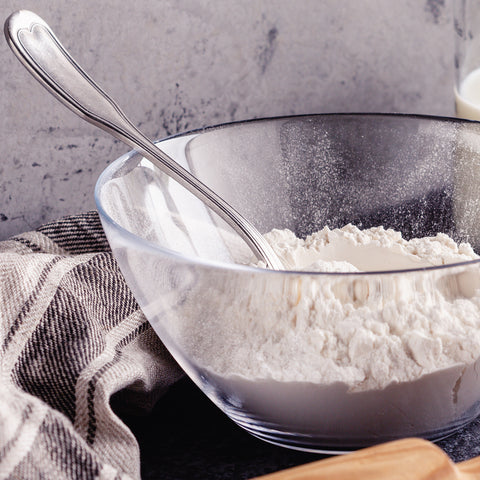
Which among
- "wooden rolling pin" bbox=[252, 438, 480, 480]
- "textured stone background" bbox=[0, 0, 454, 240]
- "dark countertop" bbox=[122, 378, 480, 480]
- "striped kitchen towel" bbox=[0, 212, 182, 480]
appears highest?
"textured stone background" bbox=[0, 0, 454, 240]

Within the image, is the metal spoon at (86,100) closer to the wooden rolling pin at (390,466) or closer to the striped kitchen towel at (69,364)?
the striped kitchen towel at (69,364)

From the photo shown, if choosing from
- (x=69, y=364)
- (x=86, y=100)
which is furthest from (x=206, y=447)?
(x=86, y=100)

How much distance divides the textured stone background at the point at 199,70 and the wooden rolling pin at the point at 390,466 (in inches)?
19.2

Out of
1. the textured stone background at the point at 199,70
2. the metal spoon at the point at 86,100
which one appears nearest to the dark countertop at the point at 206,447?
the metal spoon at the point at 86,100

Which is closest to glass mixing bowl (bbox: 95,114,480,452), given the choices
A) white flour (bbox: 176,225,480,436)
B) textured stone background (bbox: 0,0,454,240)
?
white flour (bbox: 176,225,480,436)

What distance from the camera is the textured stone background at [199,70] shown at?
0.77 metres

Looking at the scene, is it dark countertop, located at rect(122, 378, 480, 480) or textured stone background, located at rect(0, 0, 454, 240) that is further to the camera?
textured stone background, located at rect(0, 0, 454, 240)

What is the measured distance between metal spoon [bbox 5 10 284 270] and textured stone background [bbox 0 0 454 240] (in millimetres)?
126

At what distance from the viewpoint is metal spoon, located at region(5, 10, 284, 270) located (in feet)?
1.95

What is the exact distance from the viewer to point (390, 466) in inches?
16.0

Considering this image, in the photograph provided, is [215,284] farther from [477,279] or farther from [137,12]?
[137,12]

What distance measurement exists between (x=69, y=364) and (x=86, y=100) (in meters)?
0.22

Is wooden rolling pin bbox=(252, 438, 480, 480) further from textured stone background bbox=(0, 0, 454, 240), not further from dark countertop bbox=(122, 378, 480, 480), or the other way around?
textured stone background bbox=(0, 0, 454, 240)

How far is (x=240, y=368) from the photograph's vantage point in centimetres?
49
